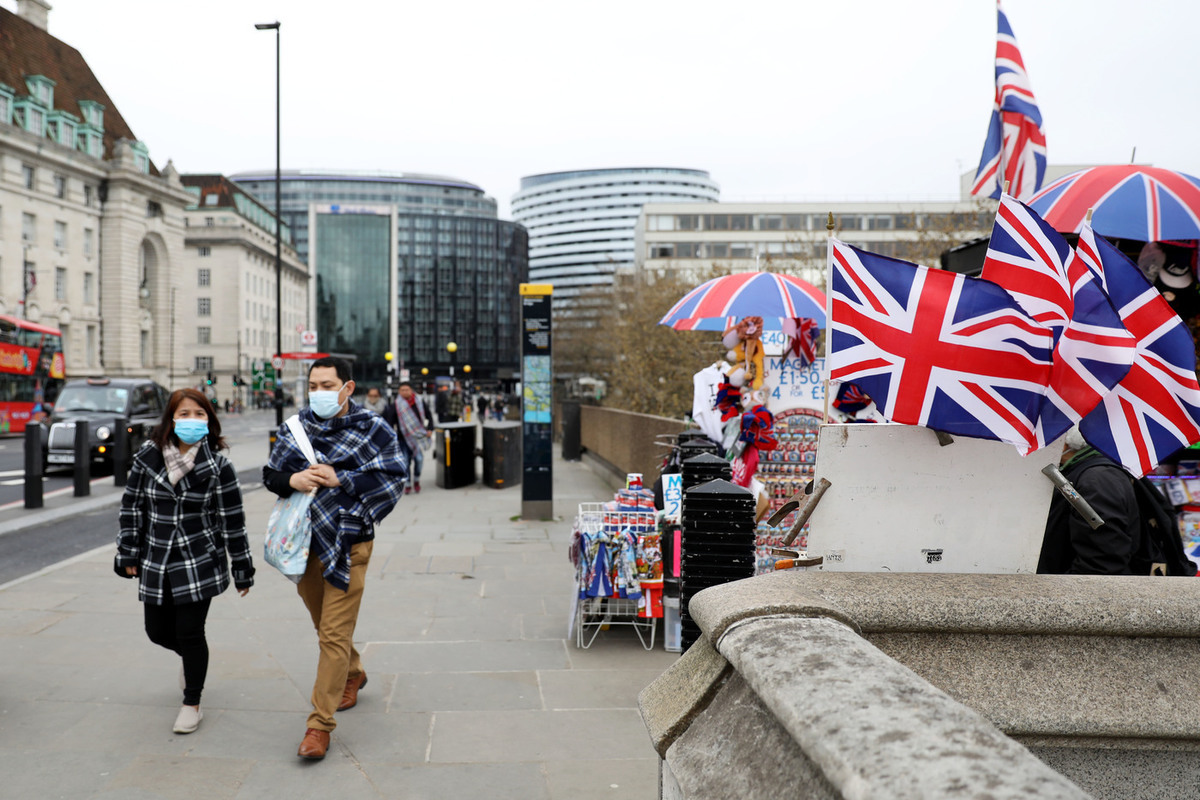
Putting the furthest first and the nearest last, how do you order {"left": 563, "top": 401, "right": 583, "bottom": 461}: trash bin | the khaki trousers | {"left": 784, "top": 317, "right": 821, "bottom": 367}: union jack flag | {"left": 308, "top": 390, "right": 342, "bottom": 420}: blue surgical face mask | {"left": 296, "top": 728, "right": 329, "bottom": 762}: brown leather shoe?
{"left": 563, "top": 401, "right": 583, "bottom": 461}: trash bin < {"left": 784, "top": 317, "right": 821, "bottom": 367}: union jack flag < {"left": 308, "top": 390, "right": 342, "bottom": 420}: blue surgical face mask < the khaki trousers < {"left": 296, "top": 728, "right": 329, "bottom": 762}: brown leather shoe

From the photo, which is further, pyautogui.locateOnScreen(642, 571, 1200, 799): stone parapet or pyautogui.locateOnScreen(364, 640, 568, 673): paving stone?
pyautogui.locateOnScreen(364, 640, 568, 673): paving stone

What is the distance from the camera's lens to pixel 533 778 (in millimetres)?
4078

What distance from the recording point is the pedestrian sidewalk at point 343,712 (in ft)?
13.3

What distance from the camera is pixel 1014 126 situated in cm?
629

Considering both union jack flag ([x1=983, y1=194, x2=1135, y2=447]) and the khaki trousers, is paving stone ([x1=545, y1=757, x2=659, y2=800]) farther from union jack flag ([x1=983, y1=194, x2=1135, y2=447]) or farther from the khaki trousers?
union jack flag ([x1=983, y1=194, x2=1135, y2=447])

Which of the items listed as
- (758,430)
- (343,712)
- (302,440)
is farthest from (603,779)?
(758,430)

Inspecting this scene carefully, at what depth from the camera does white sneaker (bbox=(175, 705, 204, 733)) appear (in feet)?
14.9

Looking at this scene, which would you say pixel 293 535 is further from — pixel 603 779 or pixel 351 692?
pixel 603 779

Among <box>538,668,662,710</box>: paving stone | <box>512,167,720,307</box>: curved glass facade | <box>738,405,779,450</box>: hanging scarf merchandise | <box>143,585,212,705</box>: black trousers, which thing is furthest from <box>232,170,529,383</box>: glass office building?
<box>143,585,212,705</box>: black trousers

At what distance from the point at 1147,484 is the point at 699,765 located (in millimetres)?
2481

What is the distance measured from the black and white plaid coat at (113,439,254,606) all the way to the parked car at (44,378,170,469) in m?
13.9

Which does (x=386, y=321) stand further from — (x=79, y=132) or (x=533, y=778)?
(x=533, y=778)

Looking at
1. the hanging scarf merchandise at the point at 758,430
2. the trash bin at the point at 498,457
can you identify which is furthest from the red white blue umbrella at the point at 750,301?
the trash bin at the point at 498,457

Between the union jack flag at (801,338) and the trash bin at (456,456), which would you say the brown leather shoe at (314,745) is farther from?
the trash bin at (456,456)
